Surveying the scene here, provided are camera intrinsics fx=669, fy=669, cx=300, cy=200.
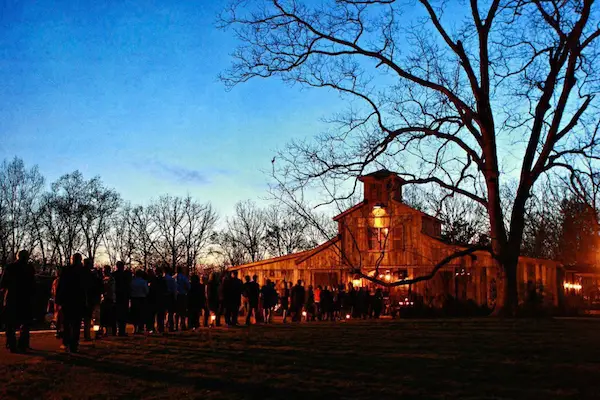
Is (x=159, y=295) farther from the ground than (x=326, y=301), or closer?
farther from the ground

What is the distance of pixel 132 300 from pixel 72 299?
526 centimetres

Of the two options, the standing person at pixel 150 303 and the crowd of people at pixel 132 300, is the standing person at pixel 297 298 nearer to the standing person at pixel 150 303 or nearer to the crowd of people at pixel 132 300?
the crowd of people at pixel 132 300

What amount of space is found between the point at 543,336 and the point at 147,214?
61717 millimetres

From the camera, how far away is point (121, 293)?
17234mm

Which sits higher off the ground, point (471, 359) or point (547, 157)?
point (547, 157)

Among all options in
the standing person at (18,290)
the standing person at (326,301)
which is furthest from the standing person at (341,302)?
the standing person at (18,290)

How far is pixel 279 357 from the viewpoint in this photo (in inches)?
452

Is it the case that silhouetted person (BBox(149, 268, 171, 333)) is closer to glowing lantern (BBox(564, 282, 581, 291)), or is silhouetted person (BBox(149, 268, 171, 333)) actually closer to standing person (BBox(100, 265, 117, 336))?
standing person (BBox(100, 265, 117, 336))

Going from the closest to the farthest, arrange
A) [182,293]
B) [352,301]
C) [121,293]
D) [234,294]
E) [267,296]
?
1. [121,293]
2. [182,293]
3. [234,294]
4. [267,296]
5. [352,301]

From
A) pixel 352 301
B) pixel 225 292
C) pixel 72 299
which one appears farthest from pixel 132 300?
pixel 352 301

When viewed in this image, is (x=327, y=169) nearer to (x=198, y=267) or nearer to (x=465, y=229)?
(x=465, y=229)

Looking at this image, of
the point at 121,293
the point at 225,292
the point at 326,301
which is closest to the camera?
the point at 121,293

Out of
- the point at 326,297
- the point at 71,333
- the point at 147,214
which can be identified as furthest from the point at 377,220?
the point at 147,214

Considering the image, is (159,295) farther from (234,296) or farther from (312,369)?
(312,369)
